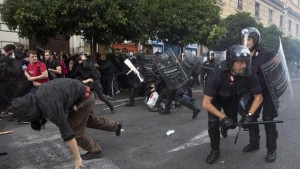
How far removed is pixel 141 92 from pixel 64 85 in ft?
19.7

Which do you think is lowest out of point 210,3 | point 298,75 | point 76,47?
point 298,75

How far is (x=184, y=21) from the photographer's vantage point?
13227mm

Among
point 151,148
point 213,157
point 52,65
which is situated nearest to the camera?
point 213,157

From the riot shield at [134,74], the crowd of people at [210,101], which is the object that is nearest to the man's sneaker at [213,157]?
the crowd of people at [210,101]

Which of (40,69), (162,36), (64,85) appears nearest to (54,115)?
(64,85)

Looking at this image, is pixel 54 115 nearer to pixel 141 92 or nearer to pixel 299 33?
pixel 141 92

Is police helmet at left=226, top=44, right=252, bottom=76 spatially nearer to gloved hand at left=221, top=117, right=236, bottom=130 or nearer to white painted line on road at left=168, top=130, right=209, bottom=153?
gloved hand at left=221, top=117, right=236, bottom=130

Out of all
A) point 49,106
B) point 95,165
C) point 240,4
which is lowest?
point 95,165

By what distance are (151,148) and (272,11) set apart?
32.8 m

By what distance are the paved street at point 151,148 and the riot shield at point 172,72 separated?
1.18 meters

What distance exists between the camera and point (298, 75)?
987 inches

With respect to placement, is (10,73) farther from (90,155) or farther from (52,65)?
(90,155)

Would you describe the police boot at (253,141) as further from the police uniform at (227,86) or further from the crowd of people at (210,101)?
the police uniform at (227,86)

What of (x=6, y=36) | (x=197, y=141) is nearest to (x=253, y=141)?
(x=197, y=141)
